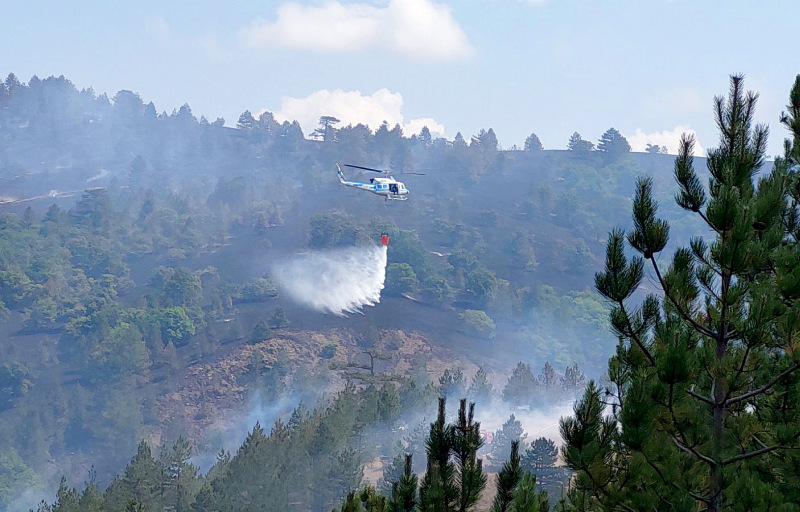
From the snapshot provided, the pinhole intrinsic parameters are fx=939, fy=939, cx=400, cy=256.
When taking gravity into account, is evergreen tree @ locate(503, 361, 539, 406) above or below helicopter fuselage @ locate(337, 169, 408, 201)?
below

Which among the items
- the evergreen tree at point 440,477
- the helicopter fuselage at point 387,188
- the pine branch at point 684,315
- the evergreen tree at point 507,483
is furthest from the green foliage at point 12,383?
the pine branch at point 684,315

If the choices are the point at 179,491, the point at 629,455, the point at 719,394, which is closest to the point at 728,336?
the point at 719,394

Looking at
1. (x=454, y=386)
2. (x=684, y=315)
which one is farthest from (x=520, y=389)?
(x=684, y=315)

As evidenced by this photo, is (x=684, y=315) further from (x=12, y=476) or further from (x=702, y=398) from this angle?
(x=12, y=476)

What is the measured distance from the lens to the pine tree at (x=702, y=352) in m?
19.2

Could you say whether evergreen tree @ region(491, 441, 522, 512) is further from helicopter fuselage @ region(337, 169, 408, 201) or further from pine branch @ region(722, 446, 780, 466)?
helicopter fuselage @ region(337, 169, 408, 201)

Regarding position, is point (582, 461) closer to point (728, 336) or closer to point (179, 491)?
point (728, 336)

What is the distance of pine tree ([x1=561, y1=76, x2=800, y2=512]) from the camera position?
63.0 feet

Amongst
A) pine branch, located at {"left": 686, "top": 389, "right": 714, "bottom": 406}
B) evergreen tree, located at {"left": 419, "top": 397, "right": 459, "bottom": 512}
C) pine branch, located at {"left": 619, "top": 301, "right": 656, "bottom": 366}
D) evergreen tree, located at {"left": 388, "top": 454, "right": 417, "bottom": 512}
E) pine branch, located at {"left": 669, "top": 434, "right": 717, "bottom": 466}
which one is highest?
pine branch, located at {"left": 619, "top": 301, "right": 656, "bottom": 366}

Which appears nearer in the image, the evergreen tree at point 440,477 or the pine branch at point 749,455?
the pine branch at point 749,455

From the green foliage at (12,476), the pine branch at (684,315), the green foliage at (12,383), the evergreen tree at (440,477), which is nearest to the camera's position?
the pine branch at (684,315)

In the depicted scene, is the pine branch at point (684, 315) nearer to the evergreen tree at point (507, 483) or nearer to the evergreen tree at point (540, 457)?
the evergreen tree at point (507, 483)

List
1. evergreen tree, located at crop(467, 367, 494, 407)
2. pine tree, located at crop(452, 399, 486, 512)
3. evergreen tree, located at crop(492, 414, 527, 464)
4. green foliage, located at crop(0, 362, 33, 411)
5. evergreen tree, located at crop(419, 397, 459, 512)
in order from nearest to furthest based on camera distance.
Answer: pine tree, located at crop(452, 399, 486, 512) < evergreen tree, located at crop(419, 397, 459, 512) < evergreen tree, located at crop(492, 414, 527, 464) < evergreen tree, located at crop(467, 367, 494, 407) < green foliage, located at crop(0, 362, 33, 411)

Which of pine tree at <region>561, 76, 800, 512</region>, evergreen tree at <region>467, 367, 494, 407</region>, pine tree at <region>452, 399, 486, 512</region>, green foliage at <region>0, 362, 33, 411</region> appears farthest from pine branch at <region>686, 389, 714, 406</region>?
green foliage at <region>0, 362, 33, 411</region>
